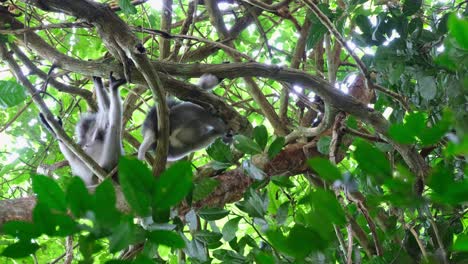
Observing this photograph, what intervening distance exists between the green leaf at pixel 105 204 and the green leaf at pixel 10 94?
1169 mm

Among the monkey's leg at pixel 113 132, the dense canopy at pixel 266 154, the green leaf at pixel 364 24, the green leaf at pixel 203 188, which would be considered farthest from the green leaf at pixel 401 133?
the monkey's leg at pixel 113 132

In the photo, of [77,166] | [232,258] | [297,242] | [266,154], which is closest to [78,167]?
[77,166]

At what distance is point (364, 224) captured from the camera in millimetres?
2311

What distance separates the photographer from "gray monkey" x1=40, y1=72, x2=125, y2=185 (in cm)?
364

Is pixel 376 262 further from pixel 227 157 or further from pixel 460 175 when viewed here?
pixel 227 157

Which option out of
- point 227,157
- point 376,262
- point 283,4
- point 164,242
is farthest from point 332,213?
point 283,4

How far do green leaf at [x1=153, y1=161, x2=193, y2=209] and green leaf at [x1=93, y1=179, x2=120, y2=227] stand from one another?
7cm

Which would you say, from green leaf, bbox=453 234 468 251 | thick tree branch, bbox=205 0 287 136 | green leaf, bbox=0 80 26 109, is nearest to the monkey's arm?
thick tree branch, bbox=205 0 287 136

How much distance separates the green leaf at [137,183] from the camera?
76 cm

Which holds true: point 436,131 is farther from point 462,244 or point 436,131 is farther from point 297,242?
point 297,242

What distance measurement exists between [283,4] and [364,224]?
1.91 meters

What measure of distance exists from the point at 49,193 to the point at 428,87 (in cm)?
154

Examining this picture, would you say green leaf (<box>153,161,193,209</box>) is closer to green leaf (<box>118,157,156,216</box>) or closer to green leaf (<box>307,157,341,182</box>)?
green leaf (<box>118,157,156,216</box>)

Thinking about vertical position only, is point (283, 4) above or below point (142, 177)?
above
